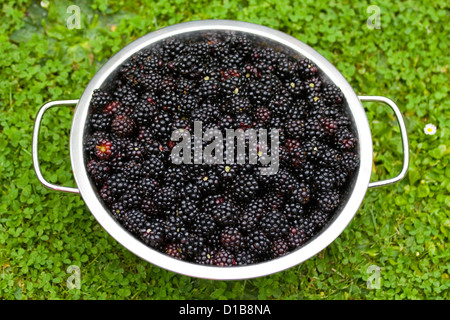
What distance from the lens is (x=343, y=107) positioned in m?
2.64

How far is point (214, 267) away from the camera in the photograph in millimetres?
2236

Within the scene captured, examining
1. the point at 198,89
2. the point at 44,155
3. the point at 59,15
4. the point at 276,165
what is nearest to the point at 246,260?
the point at 276,165

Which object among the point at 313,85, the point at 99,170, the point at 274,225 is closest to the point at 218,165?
the point at 274,225

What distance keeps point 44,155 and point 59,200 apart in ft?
1.10

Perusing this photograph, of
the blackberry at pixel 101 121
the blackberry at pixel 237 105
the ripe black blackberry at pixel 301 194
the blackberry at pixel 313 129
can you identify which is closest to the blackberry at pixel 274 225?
the ripe black blackberry at pixel 301 194

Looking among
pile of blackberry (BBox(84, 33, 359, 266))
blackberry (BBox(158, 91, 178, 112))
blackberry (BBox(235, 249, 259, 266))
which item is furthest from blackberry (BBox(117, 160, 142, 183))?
blackberry (BBox(235, 249, 259, 266))

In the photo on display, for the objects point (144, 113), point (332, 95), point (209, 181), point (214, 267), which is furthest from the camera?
point (332, 95)

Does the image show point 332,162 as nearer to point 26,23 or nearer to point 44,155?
point 44,155

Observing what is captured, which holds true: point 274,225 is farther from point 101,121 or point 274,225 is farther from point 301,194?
point 101,121

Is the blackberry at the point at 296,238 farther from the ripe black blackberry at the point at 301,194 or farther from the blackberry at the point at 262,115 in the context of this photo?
the blackberry at the point at 262,115

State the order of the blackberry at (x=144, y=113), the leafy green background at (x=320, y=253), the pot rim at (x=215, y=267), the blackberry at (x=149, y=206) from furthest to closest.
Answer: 1. the leafy green background at (x=320, y=253)
2. the blackberry at (x=144, y=113)
3. the blackberry at (x=149, y=206)
4. the pot rim at (x=215, y=267)

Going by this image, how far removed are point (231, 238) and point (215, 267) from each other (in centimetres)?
16

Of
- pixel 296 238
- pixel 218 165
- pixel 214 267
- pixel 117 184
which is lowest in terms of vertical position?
pixel 214 267

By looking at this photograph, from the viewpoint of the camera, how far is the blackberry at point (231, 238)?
229 cm
